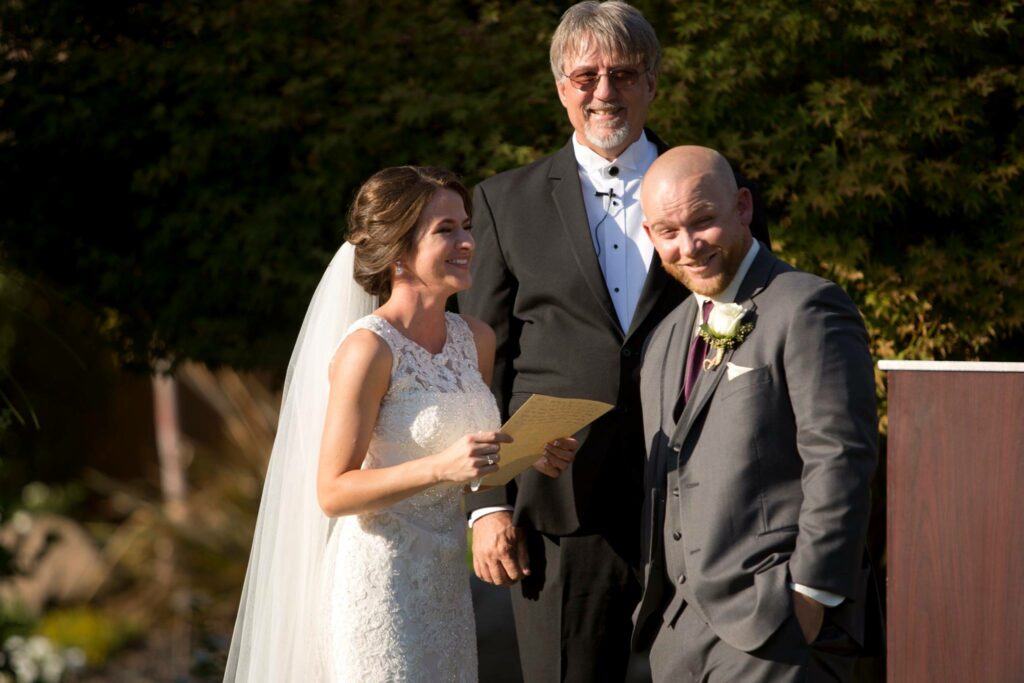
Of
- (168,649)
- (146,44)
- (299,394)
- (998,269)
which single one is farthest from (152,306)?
(998,269)

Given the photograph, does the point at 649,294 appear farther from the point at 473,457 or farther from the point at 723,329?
the point at 473,457

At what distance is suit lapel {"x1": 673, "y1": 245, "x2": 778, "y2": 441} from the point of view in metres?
2.87

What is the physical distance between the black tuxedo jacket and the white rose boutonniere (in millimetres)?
678

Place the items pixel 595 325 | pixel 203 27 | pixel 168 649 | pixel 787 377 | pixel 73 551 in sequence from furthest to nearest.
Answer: pixel 73 551 → pixel 168 649 → pixel 203 27 → pixel 595 325 → pixel 787 377

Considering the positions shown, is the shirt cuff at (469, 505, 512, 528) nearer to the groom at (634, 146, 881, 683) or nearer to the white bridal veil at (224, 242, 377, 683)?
the white bridal veil at (224, 242, 377, 683)

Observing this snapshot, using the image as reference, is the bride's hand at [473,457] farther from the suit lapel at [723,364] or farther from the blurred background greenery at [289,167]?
the blurred background greenery at [289,167]

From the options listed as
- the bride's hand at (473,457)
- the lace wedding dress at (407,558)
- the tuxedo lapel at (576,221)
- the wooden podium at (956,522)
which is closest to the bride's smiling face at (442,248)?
the lace wedding dress at (407,558)

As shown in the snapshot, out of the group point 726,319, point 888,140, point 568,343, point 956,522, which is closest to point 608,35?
point 568,343

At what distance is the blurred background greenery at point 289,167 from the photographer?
19.2 feet

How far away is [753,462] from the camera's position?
278 cm

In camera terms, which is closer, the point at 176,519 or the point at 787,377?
the point at 787,377

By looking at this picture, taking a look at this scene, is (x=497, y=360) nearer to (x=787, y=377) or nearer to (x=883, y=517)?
(x=787, y=377)

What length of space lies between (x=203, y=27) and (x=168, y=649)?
12.3ft

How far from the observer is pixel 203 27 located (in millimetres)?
6801
